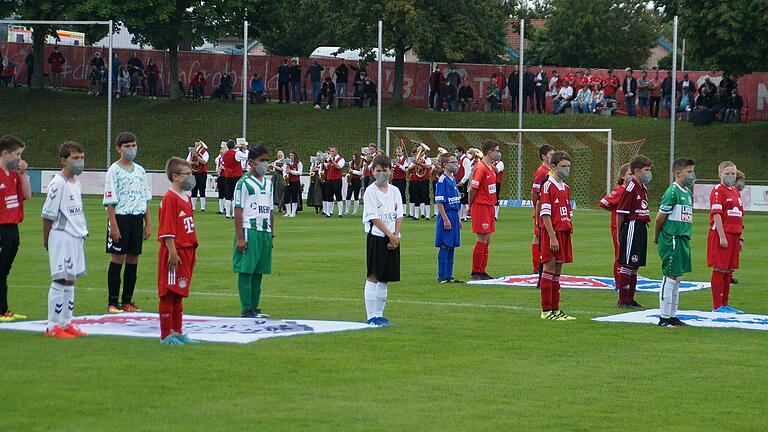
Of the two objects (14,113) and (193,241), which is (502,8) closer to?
(14,113)

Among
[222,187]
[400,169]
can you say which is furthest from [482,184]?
[400,169]

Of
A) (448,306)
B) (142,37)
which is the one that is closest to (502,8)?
(142,37)

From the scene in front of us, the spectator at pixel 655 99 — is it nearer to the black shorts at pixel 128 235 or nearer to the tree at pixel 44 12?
the tree at pixel 44 12

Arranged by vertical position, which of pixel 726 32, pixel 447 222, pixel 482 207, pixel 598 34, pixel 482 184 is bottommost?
pixel 447 222

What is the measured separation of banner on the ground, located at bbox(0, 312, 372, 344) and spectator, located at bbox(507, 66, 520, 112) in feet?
123

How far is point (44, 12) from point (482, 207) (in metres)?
41.5

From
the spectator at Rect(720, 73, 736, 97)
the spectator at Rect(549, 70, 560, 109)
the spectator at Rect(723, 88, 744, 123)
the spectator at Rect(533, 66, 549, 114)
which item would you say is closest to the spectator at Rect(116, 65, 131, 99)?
the spectator at Rect(533, 66, 549, 114)

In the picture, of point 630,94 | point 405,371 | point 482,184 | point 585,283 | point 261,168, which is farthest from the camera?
point 630,94

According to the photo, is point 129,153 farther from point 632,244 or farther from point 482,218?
point 482,218

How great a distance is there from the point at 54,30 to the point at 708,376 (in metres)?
51.0

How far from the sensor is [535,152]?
159ft

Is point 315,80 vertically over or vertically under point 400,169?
over

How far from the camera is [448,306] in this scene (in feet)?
52.7

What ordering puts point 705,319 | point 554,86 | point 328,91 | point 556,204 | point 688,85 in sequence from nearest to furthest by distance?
point 556,204 < point 705,319 < point 688,85 < point 554,86 < point 328,91
